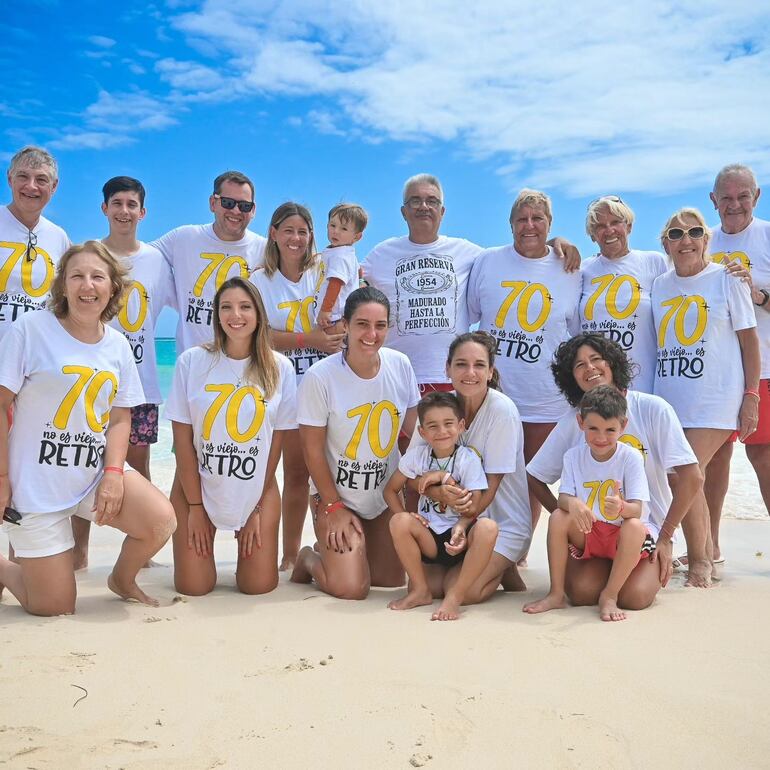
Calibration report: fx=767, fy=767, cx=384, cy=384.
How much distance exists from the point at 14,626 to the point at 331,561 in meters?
1.55

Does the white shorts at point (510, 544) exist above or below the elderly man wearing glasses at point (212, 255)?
below

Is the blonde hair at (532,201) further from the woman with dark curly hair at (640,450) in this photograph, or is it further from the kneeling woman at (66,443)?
the kneeling woman at (66,443)

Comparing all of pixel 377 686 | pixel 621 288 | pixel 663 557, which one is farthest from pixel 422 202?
pixel 377 686

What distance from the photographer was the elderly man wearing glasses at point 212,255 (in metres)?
5.00

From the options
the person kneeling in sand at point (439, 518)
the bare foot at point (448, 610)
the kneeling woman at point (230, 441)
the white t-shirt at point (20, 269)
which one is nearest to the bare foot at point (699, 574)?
the person kneeling in sand at point (439, 518)

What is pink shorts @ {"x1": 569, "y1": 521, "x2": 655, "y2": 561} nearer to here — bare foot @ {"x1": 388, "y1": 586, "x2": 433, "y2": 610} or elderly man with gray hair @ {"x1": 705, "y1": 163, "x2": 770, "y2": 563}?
bare foot @ {"x1": 388, "y1": 586, "x2": 433, "y2": 610}

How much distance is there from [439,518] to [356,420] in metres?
0.71

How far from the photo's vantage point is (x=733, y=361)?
4457 millimetres

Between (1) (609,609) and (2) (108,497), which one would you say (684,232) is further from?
(2) (108,497)

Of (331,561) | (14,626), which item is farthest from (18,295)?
(331,561)

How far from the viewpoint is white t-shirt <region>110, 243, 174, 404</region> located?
4.81m

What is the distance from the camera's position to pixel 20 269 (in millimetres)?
4473

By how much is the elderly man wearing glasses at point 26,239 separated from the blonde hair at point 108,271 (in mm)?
802

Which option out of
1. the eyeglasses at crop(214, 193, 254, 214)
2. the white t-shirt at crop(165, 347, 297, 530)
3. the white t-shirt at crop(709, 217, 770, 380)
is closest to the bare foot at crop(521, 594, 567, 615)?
the white t-shirt at crop(165, 347, 297, 530)
